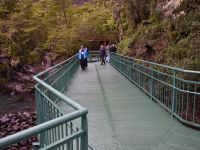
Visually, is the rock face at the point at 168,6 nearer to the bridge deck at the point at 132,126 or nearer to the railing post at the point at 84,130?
the bridge deck at the point at 132,126

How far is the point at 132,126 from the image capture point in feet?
26.9

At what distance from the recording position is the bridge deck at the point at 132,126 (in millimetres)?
6773

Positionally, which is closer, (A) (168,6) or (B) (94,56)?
(A) (168,6)

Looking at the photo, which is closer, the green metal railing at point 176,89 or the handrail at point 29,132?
the handrail at point 29,132

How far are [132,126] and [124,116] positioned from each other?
1.08 meters

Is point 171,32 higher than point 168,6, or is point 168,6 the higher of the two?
point 168,6

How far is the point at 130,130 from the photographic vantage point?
25.6 ft

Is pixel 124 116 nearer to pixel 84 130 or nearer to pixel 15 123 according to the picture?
pixel 84 130

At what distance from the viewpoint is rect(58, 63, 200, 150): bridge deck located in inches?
267

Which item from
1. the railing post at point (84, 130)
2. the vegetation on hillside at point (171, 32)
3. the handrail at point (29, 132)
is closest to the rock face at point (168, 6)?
the vegetation on hillside at point (171, 32)

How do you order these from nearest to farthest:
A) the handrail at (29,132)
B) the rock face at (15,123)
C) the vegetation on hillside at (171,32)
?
the handrail at (29,132)
the vegetation on hillside at (171,32)
the rock face at (15,123)

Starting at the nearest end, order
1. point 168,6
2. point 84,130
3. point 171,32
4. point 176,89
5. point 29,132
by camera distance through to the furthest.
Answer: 1. point 29,132
2. point 84,130
3. point 176,89
4. point 171,32
5. point 168,6

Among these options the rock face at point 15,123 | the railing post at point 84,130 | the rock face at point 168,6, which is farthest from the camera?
the rock face at point 168,6

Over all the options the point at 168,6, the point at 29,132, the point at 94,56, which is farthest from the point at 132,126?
the point at 94,56
